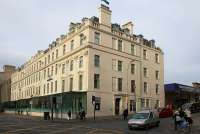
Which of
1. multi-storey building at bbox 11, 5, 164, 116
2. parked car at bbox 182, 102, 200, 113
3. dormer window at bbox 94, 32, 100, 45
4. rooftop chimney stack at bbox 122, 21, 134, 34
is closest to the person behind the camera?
parked car at bbox 182, 102, 200, 113

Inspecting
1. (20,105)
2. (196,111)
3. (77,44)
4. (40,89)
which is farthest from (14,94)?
(196,111)

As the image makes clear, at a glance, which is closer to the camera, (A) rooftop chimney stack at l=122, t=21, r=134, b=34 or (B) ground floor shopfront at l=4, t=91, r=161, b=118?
(B) ground floor shopfront at l=4, t=91, r=161, b=118

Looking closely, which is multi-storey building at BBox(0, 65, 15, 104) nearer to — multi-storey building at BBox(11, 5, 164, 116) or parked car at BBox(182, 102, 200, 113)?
multi-storey building at BBox(11, 5, 164, 116)

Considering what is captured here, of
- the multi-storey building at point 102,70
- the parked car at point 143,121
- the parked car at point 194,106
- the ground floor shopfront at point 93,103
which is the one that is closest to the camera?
the parked car at point 143,121

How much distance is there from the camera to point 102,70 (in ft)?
171

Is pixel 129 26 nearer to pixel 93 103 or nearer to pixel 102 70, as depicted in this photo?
pixel 102 70

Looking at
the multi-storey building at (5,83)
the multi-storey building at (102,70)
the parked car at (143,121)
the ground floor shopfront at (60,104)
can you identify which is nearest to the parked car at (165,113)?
the multi-storey building at (102,70)

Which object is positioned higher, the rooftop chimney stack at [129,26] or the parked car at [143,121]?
the rooftop chimney stack at [129,26]

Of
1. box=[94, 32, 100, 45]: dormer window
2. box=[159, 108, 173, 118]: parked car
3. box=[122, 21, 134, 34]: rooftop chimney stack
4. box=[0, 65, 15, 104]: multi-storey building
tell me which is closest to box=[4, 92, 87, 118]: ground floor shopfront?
box=[94, 32, 100, 45]: dormer window

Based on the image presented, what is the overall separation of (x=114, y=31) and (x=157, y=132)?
95.9 ft

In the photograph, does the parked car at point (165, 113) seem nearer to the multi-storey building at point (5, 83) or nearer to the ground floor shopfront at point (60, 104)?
the ground floor shopfront at point (60, 104)

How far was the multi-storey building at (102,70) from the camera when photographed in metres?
50.7

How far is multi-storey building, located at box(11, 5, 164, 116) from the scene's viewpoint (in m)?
50.7

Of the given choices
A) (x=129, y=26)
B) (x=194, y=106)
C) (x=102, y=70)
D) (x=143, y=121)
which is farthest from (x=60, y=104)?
(x=143, y=121)
